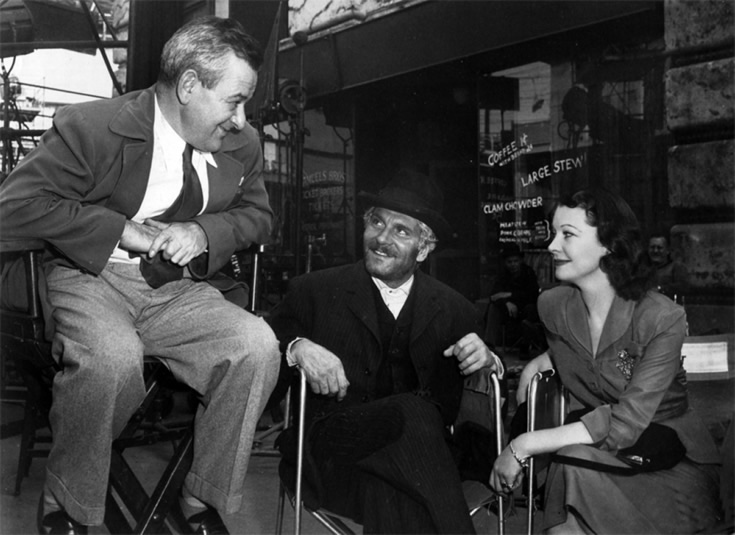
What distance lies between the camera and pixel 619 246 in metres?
2.70

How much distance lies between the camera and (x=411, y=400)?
104 inches

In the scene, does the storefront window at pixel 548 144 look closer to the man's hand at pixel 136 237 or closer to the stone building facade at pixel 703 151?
the stone building facade at pixel 703 151

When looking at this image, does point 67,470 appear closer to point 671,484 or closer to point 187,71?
point 187,71

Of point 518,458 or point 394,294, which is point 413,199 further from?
point 518,458

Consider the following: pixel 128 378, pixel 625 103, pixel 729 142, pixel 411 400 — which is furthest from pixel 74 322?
pixel 625 103

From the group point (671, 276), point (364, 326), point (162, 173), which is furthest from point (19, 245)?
point (671, 276)

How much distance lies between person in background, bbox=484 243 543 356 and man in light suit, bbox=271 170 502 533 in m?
2.75

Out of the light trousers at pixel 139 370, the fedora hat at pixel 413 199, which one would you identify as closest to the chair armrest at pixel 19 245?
the light trousers at pixel 139 370

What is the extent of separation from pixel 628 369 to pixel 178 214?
162 cm

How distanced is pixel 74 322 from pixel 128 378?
0.23m

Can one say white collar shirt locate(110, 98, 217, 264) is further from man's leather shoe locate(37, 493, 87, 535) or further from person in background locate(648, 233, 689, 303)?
person in background locate(648, 233, 689, 303)

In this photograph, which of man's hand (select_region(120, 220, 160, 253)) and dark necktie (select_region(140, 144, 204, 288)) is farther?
dark necktie (select_region(140, 144, 204, 288))

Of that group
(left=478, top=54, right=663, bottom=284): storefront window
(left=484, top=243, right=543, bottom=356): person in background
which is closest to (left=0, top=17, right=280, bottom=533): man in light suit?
(left=478, top=54, right=663, bottom=284): storefront window

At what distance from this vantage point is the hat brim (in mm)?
3105
